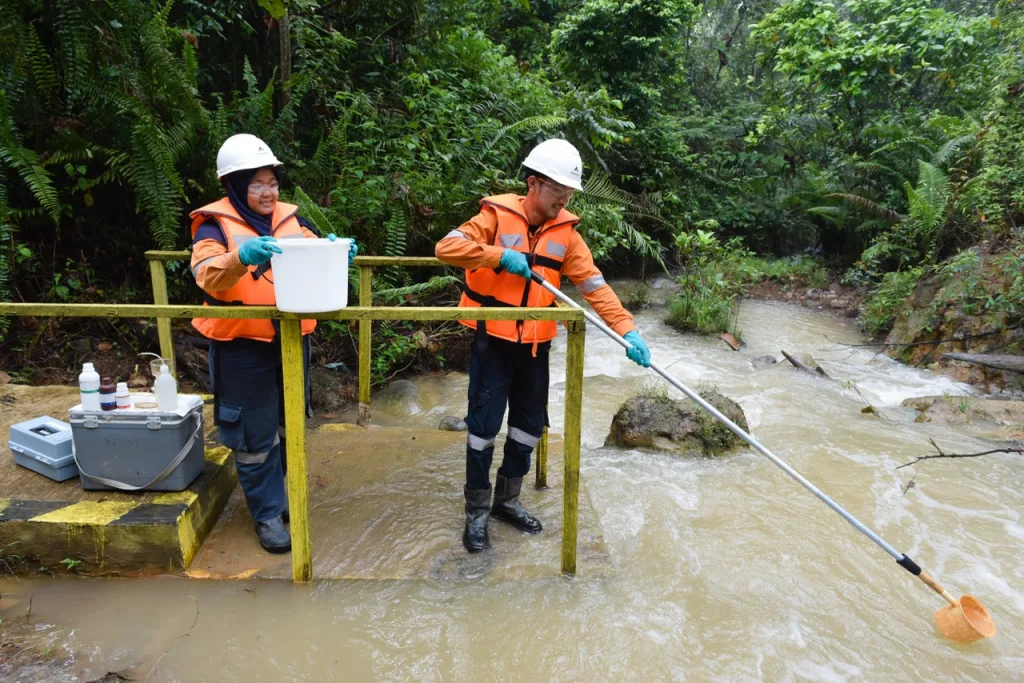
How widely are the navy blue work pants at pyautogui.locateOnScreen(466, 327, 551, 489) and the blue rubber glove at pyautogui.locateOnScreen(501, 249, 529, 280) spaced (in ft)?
1.00

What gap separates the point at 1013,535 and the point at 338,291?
12.9ft

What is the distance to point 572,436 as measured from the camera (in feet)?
8.78

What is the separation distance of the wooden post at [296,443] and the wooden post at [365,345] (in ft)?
4.48

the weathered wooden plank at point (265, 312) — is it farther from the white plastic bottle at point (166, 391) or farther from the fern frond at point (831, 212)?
the fern frond at point (831, 212)

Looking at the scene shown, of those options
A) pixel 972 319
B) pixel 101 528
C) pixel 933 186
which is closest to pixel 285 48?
pixel 101 528

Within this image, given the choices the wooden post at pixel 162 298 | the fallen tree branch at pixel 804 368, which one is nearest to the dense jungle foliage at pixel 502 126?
the wooden post at pixel 162 298

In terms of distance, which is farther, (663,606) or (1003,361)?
(1003,361)

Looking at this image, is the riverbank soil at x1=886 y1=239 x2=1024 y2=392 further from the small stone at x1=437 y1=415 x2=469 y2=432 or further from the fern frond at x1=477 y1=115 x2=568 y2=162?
the small stone at x1=437 y1=415 x2=469 y2=432

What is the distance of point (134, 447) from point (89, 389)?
1.02 feet

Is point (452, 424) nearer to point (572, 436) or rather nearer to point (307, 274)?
point (572, 436)

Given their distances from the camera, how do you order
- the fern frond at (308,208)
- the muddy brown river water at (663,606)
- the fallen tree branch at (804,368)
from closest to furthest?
1. the muddy brown river water at (663,606)
2. the fern frond at (308,208)
3. the fallen tree branch at (804,368)

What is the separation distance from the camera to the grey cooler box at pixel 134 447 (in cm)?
273

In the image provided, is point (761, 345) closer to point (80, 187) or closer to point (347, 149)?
point (347, 149)

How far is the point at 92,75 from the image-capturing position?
4402 millimetres
